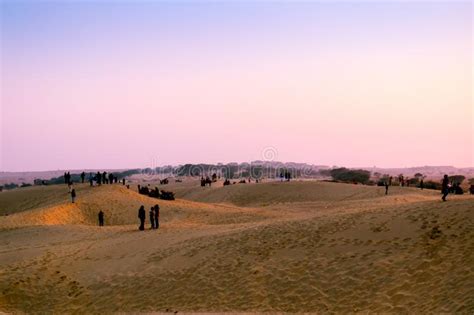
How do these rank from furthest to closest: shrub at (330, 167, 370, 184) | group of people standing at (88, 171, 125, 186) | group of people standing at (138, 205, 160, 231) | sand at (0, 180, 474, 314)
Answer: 1. shrub at (330, 167, 370, 184)
2. group of people standing at (88, 171, 125, 186)
3. group of people standing at (138, 205, 160, 231)
4. sand at (0, 180, 474, 314)

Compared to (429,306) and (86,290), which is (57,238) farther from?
(429,306)

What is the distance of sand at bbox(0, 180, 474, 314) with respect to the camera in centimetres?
1400

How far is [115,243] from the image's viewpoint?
78.1 ft

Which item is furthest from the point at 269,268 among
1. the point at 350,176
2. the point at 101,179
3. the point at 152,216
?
the point at 350,176

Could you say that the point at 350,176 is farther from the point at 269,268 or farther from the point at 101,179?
the point at 269,268

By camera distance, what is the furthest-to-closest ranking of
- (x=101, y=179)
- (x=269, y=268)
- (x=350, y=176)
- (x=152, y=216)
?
(x=350, y=176), (x=101, y=179), (x=152, y=216), (x=269, y=268)

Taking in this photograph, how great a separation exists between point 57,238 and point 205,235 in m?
9.09

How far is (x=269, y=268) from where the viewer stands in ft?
55.5

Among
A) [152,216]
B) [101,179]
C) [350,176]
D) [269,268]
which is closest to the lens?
[269,268]

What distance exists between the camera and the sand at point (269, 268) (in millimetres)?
13998

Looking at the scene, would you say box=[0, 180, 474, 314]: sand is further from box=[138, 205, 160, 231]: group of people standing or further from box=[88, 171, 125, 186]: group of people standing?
box=[88, 171, 125, 186]: group of people standing

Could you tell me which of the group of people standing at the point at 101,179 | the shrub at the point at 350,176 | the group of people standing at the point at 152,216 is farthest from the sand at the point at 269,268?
the shrub at the point at 350,176

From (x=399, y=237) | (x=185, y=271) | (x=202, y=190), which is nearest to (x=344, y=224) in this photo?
(x=399, y=237)

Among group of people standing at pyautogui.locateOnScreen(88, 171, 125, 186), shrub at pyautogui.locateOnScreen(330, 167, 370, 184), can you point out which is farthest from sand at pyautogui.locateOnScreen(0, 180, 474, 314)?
shrub at pyautogui.locateOnScreen(330, 167, 370, 184)
